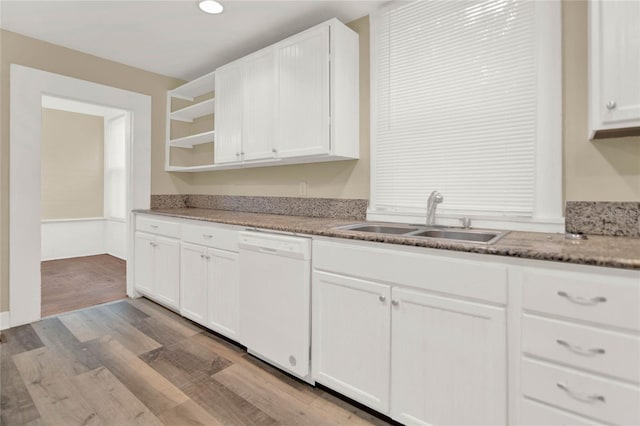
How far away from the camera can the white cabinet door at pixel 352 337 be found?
5.04 feet

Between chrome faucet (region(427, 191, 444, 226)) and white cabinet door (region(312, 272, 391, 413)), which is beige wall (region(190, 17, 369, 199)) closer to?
chrome faucet (region(427, 191, 444, 226))

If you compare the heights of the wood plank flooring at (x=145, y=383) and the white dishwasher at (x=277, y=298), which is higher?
the white dishwasher at (x=277, y=298)

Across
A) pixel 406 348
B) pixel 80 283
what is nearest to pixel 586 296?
pixel 406 348

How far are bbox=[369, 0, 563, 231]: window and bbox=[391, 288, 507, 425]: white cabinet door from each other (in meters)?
0.75

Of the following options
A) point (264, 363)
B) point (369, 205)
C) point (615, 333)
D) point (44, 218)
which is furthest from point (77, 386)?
point (44, 218)

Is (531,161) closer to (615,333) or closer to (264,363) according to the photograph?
(615,333)

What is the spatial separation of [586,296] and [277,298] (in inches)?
56.8

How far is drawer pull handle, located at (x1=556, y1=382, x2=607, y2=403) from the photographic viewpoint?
41.6 inches

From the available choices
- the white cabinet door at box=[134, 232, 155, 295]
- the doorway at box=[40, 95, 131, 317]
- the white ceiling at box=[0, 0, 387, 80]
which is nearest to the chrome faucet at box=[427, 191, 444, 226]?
the white ceiling at box=[0, 0, 387, 80]

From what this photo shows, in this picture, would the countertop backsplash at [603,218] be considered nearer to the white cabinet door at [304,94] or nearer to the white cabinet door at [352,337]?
the white cabinet door at [352,337]

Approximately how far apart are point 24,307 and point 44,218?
3.01 meters

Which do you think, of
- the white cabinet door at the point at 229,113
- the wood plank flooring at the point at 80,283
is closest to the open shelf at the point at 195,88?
the white cabinet door at the point at 229,113

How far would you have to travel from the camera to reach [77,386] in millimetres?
1856

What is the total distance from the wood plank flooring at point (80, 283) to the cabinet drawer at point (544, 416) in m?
3.56
